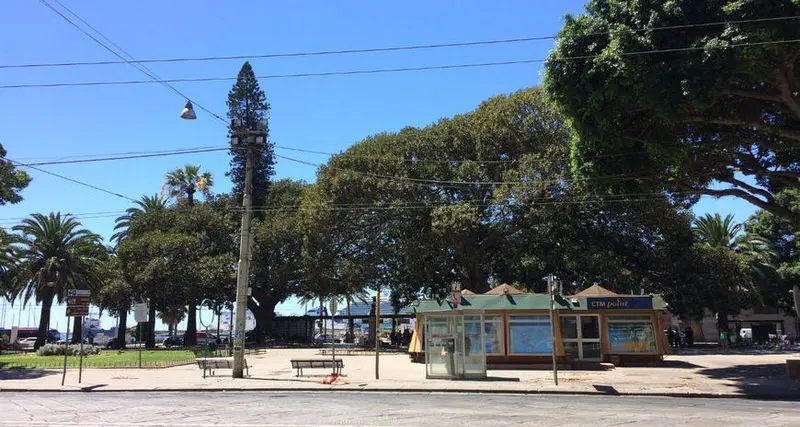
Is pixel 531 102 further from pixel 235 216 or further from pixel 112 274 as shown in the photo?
pixel 112 274

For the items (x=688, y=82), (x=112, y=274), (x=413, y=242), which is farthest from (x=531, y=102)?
(x=112, y=274)

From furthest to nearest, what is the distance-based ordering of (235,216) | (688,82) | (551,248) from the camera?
(235,216) → (551,248) → (688,82)

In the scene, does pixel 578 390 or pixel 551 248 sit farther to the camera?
pixel 551 248

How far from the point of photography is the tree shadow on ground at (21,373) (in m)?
21.6

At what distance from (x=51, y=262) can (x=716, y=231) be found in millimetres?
55533

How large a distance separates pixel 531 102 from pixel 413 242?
37.2 ft

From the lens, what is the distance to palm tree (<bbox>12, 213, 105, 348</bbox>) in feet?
149

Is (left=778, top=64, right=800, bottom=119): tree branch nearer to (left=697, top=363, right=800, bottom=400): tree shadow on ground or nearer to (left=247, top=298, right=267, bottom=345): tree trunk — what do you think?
(left=697, top=363, right=800, bottom=400): tree shadow on ground

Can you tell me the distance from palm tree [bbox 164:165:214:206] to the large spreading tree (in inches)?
1777

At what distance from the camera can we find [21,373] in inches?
920

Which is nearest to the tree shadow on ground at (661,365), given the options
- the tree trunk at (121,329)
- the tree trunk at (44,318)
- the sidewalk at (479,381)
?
the sidewalk at (479,381)

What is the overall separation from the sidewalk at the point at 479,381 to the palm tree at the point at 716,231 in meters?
28.4

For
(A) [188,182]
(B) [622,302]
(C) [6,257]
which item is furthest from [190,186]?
(B) [622,302]

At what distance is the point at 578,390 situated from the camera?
1559 centimetres
